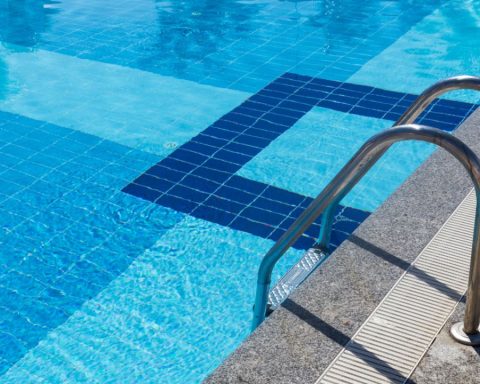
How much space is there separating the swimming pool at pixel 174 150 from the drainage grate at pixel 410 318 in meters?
1.58

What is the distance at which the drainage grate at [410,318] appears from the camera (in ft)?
8.10

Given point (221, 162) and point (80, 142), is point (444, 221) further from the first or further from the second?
point (80, 142)

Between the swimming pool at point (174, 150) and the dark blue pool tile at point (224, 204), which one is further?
the dark blue pool tile at point (224, 204)

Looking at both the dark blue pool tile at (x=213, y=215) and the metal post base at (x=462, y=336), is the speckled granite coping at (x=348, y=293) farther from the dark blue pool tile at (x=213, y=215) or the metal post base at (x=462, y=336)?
the dark blue pool tile at (x=213, y=215)

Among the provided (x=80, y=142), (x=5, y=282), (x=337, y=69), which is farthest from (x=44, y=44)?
(x=5, y=282)

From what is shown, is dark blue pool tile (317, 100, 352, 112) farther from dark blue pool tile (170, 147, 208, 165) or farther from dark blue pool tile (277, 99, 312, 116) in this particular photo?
dark blue pool tile (170, 147, 208, 165)

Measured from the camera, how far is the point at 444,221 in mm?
3365

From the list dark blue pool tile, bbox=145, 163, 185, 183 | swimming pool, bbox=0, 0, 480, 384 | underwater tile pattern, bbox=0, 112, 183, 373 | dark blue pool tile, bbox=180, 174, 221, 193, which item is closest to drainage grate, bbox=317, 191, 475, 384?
swimming pool, bbox=0, 0, 480, 384

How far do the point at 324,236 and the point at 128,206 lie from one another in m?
2.26

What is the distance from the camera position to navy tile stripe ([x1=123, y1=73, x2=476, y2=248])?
5270 mm

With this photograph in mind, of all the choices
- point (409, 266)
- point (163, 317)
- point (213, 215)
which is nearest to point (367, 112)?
point (213, 215)

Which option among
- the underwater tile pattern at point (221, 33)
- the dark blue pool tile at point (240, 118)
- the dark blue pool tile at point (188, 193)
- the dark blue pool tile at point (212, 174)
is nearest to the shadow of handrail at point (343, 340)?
the dark blue pool tile at point (188, 193)

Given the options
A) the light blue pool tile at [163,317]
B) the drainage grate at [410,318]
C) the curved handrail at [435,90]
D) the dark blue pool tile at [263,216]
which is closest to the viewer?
the drainage grate at [410,318]

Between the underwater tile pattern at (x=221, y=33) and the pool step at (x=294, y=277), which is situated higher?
the pool step at (x=294, y=277)
